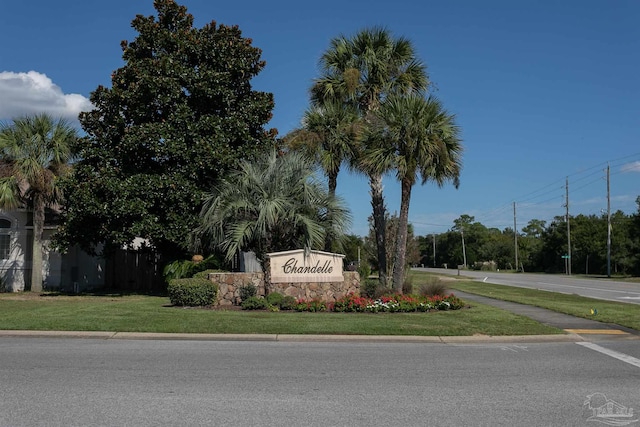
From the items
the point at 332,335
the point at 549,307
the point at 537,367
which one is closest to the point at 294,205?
the point at 332,335

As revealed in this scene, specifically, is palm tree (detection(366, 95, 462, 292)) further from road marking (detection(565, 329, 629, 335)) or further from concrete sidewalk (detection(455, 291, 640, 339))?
road marking (detection(565, 329, 629, 335))

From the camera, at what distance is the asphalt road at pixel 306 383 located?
603cm

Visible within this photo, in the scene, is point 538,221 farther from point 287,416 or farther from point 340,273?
point 287,416

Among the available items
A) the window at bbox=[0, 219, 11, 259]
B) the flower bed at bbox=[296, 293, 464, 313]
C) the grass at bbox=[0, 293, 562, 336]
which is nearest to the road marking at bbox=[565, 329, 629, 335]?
the grass at bbox=[0, 293, 562, 336]

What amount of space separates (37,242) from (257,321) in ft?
43.2

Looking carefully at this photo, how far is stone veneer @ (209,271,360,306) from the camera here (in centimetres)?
1678

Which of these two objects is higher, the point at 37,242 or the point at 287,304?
the point at 37,242

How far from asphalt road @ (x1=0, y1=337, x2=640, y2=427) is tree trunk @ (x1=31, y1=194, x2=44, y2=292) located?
12.3 m

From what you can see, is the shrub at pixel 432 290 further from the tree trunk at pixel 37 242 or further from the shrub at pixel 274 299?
the tree trunk at pixel 37 242

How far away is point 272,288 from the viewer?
664 inches

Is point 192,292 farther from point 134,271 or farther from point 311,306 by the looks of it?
point 134,271

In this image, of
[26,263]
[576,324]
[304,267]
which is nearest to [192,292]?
[304,267]

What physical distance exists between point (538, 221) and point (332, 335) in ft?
450

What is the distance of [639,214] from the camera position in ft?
178
